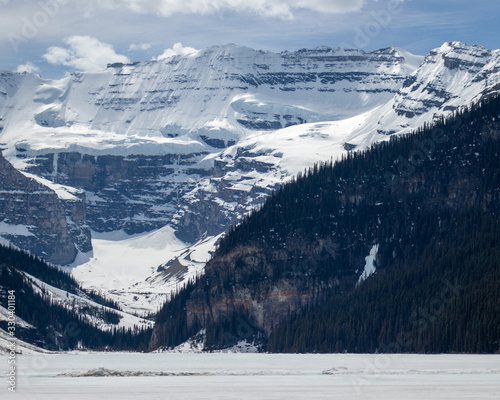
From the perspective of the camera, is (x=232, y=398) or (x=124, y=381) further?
(x=124, y=381)

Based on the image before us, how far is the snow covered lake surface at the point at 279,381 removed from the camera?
138 m

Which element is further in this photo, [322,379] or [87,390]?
[322,379]

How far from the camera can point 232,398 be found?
439 ft

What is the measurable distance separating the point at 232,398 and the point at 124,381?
32.0 m

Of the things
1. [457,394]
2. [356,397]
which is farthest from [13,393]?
[457,394]

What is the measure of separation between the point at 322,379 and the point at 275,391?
1946 centimetres

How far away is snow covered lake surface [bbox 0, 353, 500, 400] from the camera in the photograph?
13850 cm

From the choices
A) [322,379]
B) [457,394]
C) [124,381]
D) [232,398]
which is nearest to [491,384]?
[457,394]

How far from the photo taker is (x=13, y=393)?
14150cm

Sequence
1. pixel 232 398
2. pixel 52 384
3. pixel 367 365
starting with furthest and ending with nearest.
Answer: pixel 367 365
pixel 52 384
pixel 232 398

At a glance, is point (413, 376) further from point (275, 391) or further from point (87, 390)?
point (87, 390)

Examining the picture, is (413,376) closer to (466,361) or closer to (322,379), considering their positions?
(322,379)

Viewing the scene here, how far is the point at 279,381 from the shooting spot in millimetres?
157875

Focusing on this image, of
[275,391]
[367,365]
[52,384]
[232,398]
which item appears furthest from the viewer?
[367,365]
